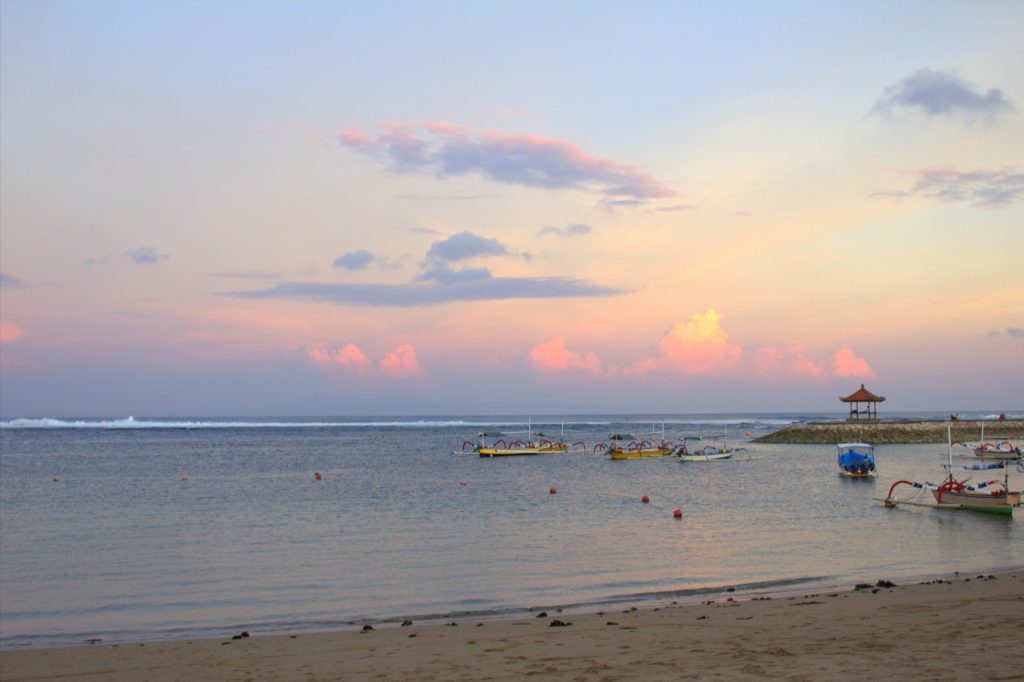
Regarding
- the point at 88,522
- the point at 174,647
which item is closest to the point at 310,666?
the point at 174,647

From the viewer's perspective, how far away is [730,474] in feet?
160

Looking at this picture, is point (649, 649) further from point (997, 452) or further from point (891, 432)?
point (891, 432)

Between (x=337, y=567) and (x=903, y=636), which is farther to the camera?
(x=337, y=567)

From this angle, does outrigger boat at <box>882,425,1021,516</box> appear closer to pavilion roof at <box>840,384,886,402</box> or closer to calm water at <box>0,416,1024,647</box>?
calm water at <box>0,416,1024,647</box>

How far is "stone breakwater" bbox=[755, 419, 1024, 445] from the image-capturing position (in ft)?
248

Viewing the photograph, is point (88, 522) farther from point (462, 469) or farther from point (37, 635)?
point (462, 469)

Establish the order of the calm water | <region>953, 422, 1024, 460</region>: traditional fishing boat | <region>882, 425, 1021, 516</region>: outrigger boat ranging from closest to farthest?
the calm water, <region>882, 425, 1021, 516</region>: outrigger boat, <region>953, 422, 1024, 460</region>: traditional fishing boat

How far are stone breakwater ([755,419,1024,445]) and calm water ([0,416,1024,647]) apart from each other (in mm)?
29133

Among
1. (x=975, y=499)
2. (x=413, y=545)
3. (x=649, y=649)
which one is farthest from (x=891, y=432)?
(x=649, y=649)

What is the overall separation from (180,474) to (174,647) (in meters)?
38.7

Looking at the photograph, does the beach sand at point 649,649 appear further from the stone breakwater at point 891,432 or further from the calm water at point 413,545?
the stone breakwater at point 891,432

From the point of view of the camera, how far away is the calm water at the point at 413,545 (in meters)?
16.6

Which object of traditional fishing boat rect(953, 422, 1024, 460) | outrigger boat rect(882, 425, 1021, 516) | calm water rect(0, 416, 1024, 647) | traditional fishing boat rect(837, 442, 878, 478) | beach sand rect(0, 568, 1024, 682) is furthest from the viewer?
traditional fishing boat rect(953, 422, 1024, 460)

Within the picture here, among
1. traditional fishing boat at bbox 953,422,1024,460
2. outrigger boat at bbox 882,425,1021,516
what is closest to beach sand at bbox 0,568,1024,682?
outrigger boat at bbox 882,425,1021,516
